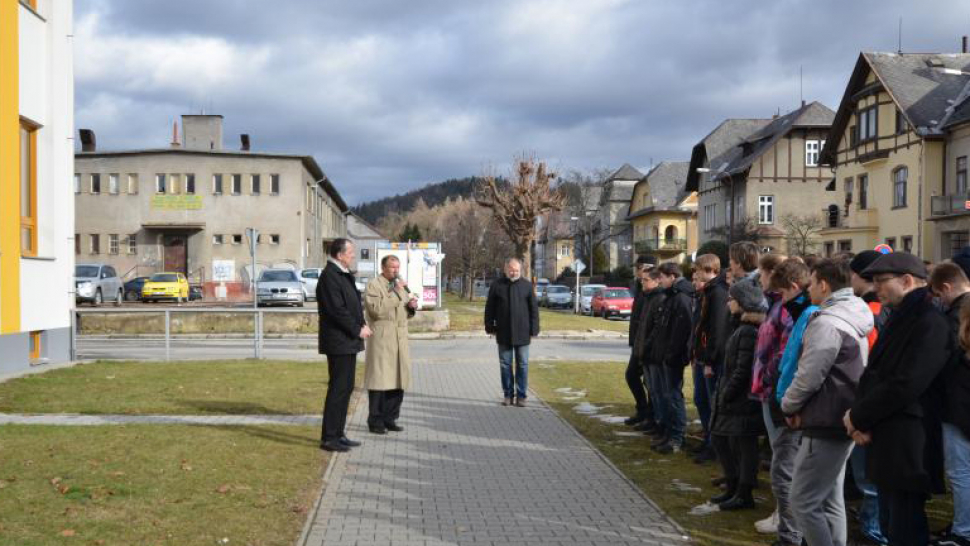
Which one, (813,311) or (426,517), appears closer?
(813,311)

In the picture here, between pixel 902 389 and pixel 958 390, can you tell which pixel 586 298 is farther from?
pixel 902 389

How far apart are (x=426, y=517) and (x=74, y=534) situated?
2.29 metres

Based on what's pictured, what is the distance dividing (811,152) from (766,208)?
4.45 m

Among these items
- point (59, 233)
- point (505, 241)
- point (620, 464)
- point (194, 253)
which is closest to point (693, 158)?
point (505, 241)

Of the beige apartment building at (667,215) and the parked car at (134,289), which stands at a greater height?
the beige apartment building at (667,215)

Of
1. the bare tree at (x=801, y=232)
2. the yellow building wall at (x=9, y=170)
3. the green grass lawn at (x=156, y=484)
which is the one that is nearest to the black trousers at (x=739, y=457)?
the green grass lawn at (x=156, y=484)

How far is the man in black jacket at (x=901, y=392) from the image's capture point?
176 inches

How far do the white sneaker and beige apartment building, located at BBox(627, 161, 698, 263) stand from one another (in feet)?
225

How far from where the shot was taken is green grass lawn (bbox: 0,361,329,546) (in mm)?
5750

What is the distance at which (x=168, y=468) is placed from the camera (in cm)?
748

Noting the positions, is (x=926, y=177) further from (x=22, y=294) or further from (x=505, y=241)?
(x=505, y=241)

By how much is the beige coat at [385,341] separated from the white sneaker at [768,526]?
15.3ft

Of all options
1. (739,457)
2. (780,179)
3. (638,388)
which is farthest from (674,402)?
(780,179)

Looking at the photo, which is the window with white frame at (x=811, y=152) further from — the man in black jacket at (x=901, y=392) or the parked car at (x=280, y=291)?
the man in black jacket at (x=901, y=392)
